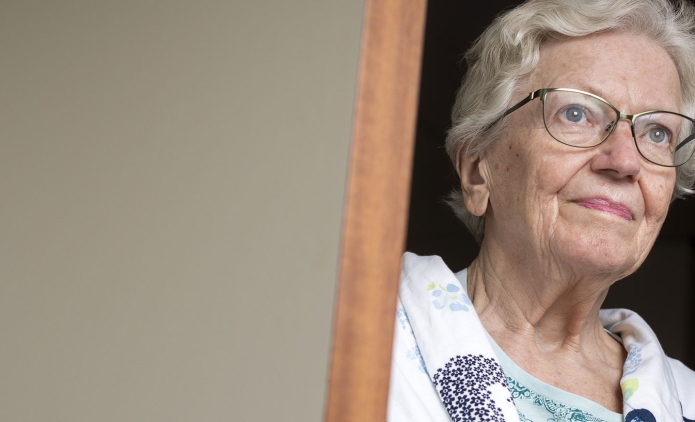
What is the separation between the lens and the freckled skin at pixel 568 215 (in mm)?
1422

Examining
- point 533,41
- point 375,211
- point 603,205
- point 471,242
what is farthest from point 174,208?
point 471,242

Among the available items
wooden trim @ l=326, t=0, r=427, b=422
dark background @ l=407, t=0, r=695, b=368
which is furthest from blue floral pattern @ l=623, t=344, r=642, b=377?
dark background @ l=407, t=0, r=695, b=368

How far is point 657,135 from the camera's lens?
151cm

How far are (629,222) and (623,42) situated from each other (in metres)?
0.37

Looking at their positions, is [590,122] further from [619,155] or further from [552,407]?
[552,407]

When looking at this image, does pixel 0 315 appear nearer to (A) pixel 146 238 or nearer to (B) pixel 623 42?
(A) pixel 146 238

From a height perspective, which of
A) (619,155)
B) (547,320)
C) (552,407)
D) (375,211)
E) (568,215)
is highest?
(619,155)

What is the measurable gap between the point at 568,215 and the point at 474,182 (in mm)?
269

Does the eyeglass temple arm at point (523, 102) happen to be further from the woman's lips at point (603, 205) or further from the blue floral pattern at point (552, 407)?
the blue floral pattern at point (552, 407)

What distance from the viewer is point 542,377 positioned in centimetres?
147

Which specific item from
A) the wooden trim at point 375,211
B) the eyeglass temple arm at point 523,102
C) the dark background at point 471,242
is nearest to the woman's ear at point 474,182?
the eyeglass temple arm at point 523,102

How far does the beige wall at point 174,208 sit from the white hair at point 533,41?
0.87m

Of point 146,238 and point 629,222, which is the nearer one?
point 146,238

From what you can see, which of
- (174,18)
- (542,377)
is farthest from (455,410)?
(174,18)
